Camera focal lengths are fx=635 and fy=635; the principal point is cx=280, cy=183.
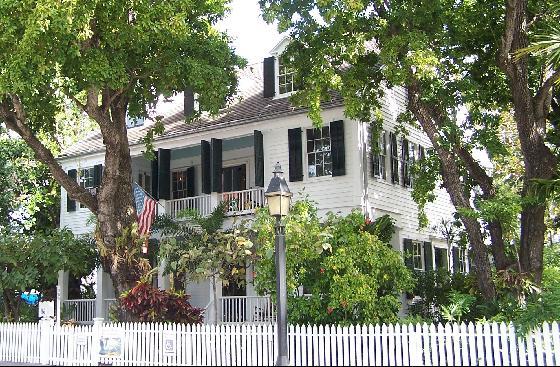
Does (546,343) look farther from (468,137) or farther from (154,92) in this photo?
(154,92)

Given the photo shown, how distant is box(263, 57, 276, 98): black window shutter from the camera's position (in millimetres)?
21656

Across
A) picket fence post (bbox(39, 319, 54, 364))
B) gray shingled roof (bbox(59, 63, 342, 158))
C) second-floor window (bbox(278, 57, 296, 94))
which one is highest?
second-floor window (bbox(278, 57, 296, 94))

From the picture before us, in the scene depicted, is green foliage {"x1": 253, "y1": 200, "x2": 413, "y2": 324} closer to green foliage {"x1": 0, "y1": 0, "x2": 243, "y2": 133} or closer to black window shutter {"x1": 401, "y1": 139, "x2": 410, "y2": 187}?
green foliage {"x1": 0, "y1": 0, "x2": 243, "y2": 133}

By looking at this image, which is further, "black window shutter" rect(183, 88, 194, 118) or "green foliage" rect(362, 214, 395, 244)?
"black window shutter" rect(183, 88, 194, 118)

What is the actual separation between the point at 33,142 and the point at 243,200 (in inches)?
257

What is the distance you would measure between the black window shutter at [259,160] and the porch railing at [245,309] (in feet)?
11.9

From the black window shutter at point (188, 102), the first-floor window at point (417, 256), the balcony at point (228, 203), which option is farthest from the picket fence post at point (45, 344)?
the first-floor window at point (417, 256)

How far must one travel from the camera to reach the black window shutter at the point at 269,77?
2166 centimetres

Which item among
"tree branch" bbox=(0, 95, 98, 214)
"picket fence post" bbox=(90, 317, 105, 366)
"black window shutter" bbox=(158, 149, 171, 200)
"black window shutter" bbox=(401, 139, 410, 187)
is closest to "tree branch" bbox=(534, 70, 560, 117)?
"black window shutter" bbox=(401, 139, 410, 187)

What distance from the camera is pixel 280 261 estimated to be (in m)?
10.1

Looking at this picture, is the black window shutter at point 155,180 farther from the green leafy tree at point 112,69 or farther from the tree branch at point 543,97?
the tree branch at point 543,97

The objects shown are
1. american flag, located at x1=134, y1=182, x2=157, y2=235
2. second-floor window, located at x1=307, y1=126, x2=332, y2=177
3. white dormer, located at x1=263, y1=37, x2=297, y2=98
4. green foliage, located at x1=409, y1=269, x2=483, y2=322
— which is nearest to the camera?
american flag, located at x1=134, y1=182, x2=157, y2=235

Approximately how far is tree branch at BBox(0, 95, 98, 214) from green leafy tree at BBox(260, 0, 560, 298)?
6426 millimetres

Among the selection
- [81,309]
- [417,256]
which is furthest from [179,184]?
[417,256]
